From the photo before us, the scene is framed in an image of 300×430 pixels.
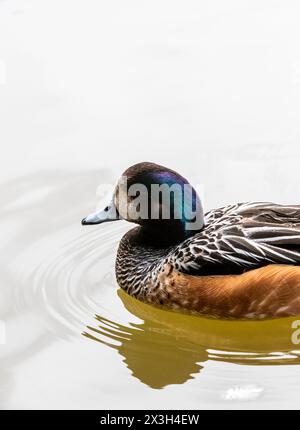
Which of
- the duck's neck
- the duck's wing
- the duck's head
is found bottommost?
the duck's neck

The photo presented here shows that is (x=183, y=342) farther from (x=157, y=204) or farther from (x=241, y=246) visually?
(x=157, y=204)

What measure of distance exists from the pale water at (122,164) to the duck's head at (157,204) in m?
0.62

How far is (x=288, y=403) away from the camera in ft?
22.5

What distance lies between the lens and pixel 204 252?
26.3ft

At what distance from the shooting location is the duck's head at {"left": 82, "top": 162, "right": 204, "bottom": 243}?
27.0 ft

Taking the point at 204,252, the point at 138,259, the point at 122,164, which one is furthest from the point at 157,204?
the point at 122,164

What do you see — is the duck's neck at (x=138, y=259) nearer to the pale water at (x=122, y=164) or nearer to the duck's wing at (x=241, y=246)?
the pale water at (x=122, y=164)

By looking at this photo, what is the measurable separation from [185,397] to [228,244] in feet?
4.66

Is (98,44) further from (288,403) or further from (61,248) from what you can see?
(288,403)

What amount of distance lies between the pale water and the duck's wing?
1.52 ft

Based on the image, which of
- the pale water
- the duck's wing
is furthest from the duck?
the pale water

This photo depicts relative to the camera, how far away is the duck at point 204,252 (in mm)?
7969

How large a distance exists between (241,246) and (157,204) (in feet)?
2.67

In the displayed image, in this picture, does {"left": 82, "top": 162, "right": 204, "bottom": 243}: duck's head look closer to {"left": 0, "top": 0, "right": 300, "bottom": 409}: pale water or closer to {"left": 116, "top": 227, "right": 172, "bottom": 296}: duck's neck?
{"left": 116, "top": 227, "right": 172, "bottom": 296}: duck's neck
